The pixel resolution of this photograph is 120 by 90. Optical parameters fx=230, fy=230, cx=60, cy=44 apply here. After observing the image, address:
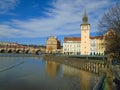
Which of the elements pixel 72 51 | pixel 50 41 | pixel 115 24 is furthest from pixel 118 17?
pixel 50 41

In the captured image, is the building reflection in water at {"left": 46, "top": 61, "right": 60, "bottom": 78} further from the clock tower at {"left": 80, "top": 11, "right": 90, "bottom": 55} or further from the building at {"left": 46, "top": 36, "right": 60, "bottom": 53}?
the building at {"left": 46, "top": 36, "right": 60, "bottom": 53}

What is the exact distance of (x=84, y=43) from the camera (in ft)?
426

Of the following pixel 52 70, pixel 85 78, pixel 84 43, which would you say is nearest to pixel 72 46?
Answer: pixel 84 43

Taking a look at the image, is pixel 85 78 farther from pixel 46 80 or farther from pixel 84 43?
pixel 84 43

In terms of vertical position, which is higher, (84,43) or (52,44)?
(52,44)

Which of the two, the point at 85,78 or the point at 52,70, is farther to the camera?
the point at 52,70

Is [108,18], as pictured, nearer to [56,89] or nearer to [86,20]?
[56,89]

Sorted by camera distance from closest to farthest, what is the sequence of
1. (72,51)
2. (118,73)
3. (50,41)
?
(118,73)
(72,51)
(50,41)

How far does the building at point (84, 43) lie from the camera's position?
12925 cm

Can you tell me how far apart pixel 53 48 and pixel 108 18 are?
163 meters

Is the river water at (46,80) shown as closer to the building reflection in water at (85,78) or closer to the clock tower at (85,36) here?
the building reflection in water at (85,78)

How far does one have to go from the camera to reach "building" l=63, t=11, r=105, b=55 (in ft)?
424

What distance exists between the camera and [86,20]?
133 meters

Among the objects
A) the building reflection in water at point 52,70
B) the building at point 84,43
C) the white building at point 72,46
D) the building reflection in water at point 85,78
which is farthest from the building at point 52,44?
the building reflection in water at point 85,78
